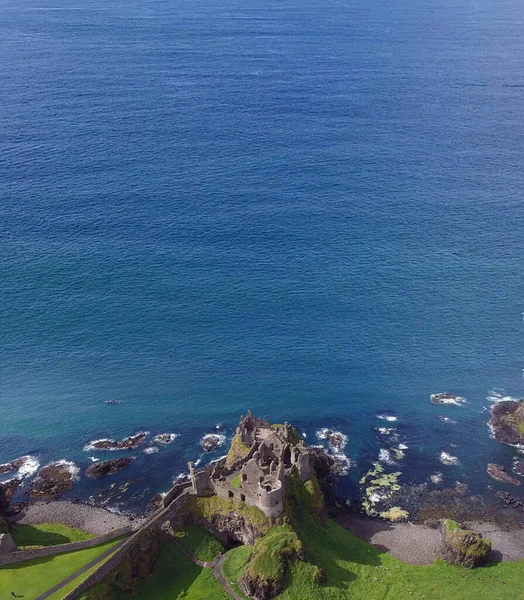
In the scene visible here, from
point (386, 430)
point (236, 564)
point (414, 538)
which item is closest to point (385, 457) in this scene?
point (386, 430)

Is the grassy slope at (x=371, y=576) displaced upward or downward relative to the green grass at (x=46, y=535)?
upward

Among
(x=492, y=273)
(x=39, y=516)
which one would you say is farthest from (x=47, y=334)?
(x=492, y=273)

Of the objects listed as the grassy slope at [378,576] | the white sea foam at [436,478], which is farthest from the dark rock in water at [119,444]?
the white sea foam at [436,478]

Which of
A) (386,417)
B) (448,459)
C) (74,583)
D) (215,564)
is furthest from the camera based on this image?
(386,417)

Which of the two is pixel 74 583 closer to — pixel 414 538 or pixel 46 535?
pixel 46 535

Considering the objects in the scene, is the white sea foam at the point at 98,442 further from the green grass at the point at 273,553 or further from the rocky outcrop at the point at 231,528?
the green grass at the point at 273,553

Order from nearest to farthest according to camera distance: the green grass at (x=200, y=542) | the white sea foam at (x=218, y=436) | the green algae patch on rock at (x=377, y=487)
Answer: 1. the green grass at (x=200, y=542)
2. the green algae patch on rock at (x=377, y=487)
3. the white sea foam at (x=218, y=436)

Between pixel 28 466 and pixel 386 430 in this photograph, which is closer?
pixel 28 466
